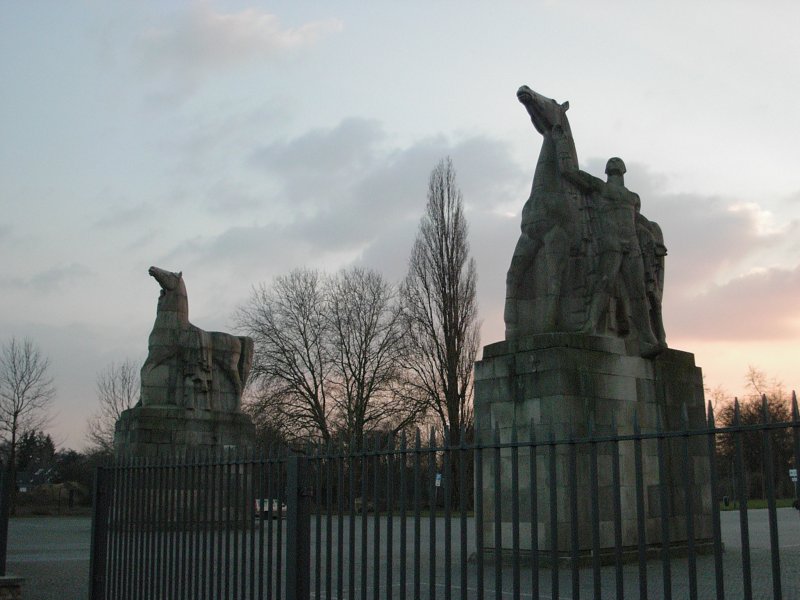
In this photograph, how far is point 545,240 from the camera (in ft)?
42.7

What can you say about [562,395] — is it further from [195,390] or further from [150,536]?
[195,390]

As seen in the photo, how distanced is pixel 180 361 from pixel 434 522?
71.7 ft

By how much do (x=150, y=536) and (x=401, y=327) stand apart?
1227 inches

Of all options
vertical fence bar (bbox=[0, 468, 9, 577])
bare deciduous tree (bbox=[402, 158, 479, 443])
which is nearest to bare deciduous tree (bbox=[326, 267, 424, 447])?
bare deciduous tree (bbox=[402, 158, 479, 443])

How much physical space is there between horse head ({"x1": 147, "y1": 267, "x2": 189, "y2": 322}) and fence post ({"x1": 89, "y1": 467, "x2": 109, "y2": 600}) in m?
17.6

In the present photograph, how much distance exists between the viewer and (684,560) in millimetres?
11664

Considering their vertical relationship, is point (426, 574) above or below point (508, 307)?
below

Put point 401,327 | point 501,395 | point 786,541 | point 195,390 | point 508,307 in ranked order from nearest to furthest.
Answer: point 501,395
point 508,307
point 786,541
point 195,390
point 401,327

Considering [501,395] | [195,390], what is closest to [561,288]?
[501,395]

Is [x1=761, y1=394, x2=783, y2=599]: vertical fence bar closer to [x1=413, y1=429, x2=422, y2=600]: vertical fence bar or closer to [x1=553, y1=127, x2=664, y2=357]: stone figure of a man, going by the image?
[x1=413, y1=429, x2=422, y2=600]: vertical fence bar

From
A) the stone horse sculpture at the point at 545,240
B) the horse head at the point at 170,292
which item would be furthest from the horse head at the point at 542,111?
the horse head at the point at 170,292

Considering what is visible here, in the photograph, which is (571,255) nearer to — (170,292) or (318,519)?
(318,519)

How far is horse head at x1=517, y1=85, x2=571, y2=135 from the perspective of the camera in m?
13.3

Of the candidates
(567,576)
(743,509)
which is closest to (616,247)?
(567,576)
